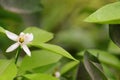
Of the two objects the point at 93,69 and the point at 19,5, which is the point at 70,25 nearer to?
the point at 19,5

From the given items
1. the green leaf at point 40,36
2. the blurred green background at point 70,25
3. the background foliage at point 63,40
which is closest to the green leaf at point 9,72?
the background foliage at point 63,40

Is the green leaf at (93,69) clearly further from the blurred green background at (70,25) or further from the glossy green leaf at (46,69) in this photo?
the blurred green background at (70,25)

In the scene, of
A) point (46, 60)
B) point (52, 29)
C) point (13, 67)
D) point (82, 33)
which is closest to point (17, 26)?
point (52, 29)

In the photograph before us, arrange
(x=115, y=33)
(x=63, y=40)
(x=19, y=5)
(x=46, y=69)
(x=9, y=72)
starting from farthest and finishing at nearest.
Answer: (x=63, y=40)
(x=19, y=5)
(x=46, y=69)
(x=115, y=33)
(x=9, y=72)

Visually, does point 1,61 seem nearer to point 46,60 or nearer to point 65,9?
point 46,60

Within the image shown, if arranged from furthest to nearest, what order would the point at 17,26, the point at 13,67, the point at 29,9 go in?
the point at 17,26, the point at 29,9, the point at 13,67

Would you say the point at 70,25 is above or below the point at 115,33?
below

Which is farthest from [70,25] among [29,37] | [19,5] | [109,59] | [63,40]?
[29,37]

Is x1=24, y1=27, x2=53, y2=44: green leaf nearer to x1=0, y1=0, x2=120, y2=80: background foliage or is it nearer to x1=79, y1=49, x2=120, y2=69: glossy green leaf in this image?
x1=0, y1=0, x2=120, y2=80: background foliage
